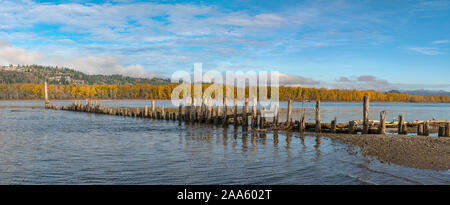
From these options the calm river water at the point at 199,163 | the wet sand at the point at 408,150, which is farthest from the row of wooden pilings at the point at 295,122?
the calm river water at the point at 199,163

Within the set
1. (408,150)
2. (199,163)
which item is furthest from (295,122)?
(199,163)

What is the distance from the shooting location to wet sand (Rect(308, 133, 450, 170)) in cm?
1430

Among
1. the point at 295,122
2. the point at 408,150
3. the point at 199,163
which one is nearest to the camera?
the point at 199,163

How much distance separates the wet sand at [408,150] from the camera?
1430 centimetres

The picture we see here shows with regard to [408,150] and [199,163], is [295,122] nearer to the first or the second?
[408,150]

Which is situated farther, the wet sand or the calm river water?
the wet sand

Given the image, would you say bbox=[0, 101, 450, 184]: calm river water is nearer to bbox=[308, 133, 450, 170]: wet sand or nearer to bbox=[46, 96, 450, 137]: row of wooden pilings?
bbox=[308, 133, 450, 170]: wet sand

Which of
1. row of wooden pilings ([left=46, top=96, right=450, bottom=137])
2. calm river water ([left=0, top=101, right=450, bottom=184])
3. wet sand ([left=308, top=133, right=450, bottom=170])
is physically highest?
row of wooden pilings ([left=46, top=96, right=450, bottom=137])

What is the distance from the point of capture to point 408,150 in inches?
659

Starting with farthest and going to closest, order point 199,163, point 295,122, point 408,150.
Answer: point 295,122, point 408,150, point 199,163

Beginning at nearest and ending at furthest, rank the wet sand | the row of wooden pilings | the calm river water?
1. the calm river water
2. the wet sand
3. the row of wooden pilings

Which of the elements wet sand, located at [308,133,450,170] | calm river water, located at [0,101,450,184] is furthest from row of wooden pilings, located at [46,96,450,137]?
calm river water, located at [0,101,450,184]

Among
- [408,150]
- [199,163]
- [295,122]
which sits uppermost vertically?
[295,122]
